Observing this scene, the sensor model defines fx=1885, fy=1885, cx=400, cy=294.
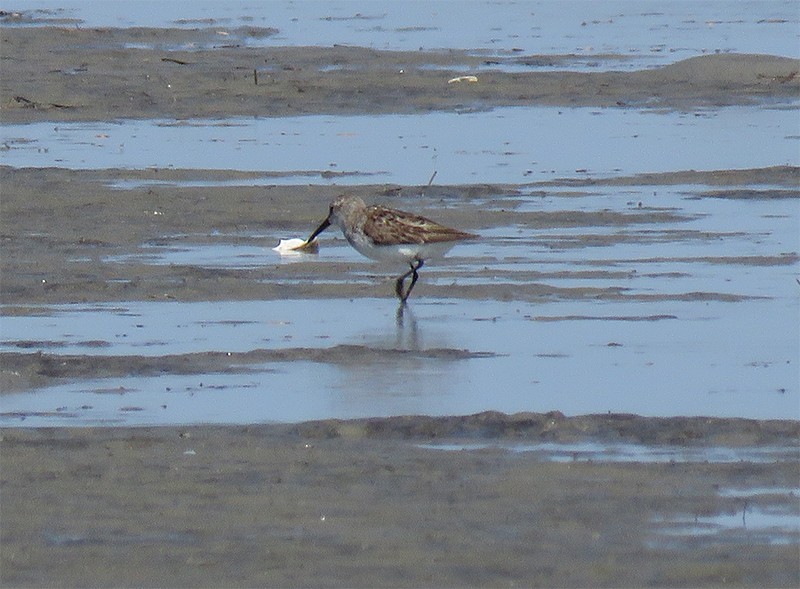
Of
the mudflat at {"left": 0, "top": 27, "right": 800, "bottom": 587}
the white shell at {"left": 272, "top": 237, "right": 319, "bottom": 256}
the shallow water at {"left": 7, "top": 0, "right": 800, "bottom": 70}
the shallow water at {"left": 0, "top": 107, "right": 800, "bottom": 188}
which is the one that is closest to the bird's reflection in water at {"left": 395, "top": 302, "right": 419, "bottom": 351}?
the mudflat at {"left": 0, "top": 27, "right": 800, "bottom": 587}

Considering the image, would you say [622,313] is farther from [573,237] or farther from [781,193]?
[781,193]

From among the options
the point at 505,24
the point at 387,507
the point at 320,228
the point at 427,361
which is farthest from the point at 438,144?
the point at 505,24

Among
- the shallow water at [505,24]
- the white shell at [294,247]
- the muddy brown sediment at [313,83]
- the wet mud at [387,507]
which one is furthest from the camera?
the shallow water at [505,24]

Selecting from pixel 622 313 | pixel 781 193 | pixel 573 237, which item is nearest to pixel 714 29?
pixel 781 193

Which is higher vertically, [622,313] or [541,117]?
[622,313]

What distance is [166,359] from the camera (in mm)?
8672

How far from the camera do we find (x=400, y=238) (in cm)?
1079

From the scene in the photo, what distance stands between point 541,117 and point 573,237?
7.38 m

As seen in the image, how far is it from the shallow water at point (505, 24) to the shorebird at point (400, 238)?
534 inches

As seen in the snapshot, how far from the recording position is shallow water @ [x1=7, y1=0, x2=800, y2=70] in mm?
26844

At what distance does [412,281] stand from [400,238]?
0.84 feet

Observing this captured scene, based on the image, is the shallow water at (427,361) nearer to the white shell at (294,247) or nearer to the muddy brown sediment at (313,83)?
the white shell at (294,247)

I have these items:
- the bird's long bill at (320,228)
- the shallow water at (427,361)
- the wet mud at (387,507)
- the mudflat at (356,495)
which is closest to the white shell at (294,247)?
the bird's long bill at (320,228)

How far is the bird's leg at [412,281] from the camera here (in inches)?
418
